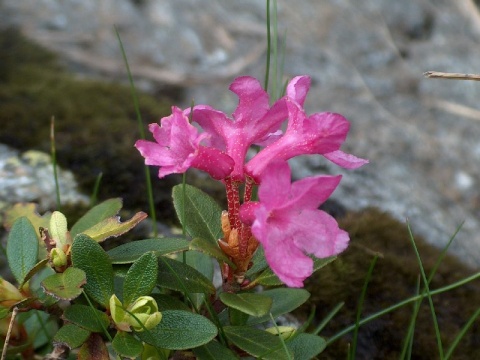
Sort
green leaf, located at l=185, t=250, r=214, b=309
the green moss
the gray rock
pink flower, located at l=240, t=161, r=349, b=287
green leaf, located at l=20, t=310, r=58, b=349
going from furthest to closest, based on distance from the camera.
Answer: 1. the green moss
2. the gray rock
3. green leaf, located at l=20, t=310, r=58, b=349
4. green leaf, located at l=185, t=250, r=214, b=309
5. pink flower, located at l=240, t=161, r=349, b=287

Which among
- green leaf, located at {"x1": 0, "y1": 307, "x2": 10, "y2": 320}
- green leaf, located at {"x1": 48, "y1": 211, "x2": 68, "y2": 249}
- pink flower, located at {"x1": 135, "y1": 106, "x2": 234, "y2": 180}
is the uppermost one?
pink flower, located at {"x1": 135, "y1": 106, "x2": 234, "y2": 180}

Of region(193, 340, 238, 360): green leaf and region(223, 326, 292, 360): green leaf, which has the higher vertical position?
region(223, 326, 292, 360): green leaf

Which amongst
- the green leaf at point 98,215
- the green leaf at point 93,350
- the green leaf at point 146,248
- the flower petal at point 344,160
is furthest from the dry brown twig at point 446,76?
the green leaf at point 93,350

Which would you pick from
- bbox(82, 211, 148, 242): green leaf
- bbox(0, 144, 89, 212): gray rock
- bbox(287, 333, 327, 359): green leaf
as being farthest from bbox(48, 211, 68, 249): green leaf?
bbox(0, 144, 89, 212): gray rock

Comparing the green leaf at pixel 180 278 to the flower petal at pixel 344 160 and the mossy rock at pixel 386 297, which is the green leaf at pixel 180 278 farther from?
the mossy rock at pixel 386 297

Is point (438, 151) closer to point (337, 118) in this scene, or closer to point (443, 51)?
point (443, 51)

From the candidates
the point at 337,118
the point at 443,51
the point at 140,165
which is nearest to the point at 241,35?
the point at 443,51

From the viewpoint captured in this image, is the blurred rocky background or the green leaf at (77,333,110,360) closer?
the green leaf at (77,333,110,360)

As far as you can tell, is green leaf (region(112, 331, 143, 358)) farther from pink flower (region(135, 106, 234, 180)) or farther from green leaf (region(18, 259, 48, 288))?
pink flower (region(135, 106, 234, 180))
